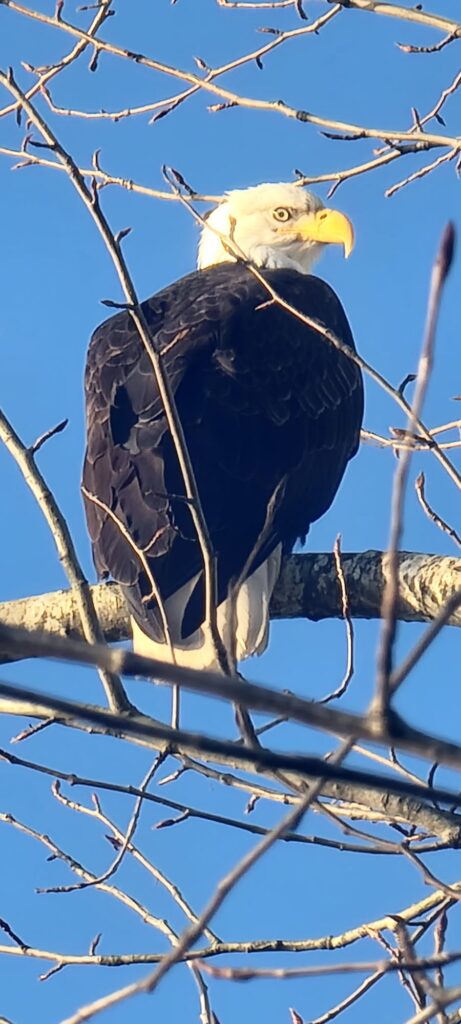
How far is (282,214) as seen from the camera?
24.8 ft

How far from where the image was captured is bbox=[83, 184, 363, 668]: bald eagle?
498 cm

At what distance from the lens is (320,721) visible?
137cm

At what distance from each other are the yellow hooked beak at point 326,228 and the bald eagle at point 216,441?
0.63 meters

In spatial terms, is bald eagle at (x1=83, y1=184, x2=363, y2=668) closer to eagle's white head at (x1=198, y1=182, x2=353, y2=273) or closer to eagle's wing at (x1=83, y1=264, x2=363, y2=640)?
eagle's wing at (x1=83, y1=264, x2=363, y2=640)

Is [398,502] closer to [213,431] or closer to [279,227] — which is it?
[213,431]

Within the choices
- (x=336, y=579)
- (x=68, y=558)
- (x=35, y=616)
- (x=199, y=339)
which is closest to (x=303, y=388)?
(x=199, y=339)

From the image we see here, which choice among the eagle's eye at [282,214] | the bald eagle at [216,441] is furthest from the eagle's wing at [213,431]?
the eagle's eye at [282,214]

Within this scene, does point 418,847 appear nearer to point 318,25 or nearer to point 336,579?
point 336,579

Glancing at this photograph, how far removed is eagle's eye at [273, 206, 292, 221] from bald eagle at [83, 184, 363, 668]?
33.9 inches

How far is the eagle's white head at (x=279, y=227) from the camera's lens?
293 inches

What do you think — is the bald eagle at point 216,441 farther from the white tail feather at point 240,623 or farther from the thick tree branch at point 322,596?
the thick tree branch at point 322,596

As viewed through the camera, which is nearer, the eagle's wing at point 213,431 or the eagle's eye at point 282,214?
the eagle's wing at point 213,431

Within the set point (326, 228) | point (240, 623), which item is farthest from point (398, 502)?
point (326, 228)

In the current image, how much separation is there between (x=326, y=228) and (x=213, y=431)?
7.30 feet
